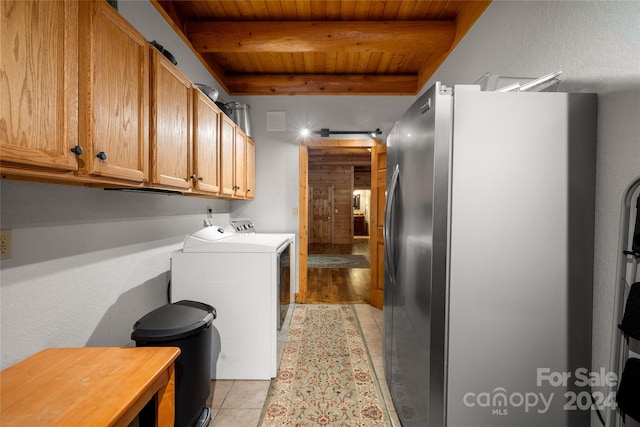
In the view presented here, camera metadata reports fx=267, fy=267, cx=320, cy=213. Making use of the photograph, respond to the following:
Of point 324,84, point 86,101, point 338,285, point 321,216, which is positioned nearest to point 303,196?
point 324,84

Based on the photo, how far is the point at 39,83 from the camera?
819 millimetres

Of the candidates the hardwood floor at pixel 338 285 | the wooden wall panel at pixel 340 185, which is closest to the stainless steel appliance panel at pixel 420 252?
the hardwood floor at pixel 338 285

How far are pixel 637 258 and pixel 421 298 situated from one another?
2.45 feet

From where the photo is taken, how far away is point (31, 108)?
2.62 feet

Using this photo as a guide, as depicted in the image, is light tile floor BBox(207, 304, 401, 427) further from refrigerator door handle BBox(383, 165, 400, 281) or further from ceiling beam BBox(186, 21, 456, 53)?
ceiling beam BBox(186, 21, 456, 53)

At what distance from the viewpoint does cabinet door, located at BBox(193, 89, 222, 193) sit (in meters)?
1.88

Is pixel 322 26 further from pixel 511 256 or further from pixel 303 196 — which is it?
pixel 511 256

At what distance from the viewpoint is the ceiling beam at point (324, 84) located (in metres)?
3.48

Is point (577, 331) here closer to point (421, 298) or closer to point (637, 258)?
point (637, 258)

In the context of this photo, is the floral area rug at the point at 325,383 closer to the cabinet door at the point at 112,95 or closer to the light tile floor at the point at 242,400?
the light tile floor at the point at 242,400

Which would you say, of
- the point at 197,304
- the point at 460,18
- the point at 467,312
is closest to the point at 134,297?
the point at 197,304

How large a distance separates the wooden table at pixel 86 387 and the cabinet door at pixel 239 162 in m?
1.87

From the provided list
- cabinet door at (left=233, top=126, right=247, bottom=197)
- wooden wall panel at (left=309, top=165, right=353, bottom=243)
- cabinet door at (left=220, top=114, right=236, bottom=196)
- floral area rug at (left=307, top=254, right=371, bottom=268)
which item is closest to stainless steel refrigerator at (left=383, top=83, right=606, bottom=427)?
cabinet door at (left=220, top=114, right=236, bottom=196)

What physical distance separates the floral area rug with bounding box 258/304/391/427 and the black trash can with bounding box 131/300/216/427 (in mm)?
447
